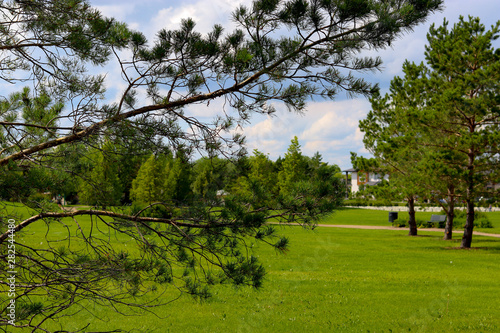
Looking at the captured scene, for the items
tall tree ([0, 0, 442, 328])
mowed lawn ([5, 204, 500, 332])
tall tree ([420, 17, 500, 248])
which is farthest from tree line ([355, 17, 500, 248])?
tall tree ([0, 0, 442, 328])

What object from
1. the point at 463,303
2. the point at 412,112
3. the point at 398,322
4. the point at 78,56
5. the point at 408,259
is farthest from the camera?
the point at 412,112

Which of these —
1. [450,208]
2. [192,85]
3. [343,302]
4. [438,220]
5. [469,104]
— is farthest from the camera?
[438,220]

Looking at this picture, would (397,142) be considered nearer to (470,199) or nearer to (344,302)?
(470,199)

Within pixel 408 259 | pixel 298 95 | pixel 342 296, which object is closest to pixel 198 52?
pixel 298 95

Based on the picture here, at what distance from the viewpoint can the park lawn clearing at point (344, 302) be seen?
277 inches

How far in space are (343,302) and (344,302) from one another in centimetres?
2

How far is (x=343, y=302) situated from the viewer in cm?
844

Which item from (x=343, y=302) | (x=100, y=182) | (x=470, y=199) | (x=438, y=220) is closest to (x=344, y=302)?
(x=343, y=302)

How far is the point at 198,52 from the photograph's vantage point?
432cm

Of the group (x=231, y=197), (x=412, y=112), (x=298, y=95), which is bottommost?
(x=231, y=197)

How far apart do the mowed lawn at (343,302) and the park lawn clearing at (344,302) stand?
0.02 m

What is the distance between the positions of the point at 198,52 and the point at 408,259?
39.9 ft

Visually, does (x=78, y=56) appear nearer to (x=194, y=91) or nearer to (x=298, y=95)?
(x=194, y=91)

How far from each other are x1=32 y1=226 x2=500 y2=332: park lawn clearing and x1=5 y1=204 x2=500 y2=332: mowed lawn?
0.02m
